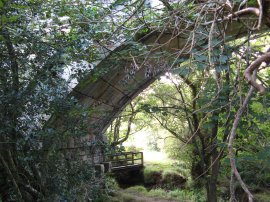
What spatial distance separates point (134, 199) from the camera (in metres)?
7.97

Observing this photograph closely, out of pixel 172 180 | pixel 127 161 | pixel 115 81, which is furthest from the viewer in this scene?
pixel 127 161

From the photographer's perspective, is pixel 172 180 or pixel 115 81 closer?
pixel 115 81

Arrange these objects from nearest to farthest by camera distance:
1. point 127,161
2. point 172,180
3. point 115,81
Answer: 1. point 115,81
2. point 172,180
3. point 127,161

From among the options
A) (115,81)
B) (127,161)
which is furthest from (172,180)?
(115,81)

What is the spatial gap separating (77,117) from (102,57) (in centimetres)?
116

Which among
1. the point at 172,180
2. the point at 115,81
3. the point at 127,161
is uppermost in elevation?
the point at 115,81

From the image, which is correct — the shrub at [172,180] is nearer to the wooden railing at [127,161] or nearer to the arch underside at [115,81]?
the wooden railing at [127,161]

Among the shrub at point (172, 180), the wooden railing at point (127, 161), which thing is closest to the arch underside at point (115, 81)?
Result: the shrub at point (172, 180)

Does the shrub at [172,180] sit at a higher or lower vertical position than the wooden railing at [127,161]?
lower

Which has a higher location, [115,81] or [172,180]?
[115,81]

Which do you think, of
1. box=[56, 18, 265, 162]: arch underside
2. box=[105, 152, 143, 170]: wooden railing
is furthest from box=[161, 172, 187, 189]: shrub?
box=[56, 18, 265, 162]: arch underside

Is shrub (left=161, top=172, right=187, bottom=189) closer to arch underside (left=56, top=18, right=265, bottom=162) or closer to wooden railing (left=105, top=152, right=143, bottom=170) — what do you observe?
wooden railing (left=105, top=152, right=143, bottom=170)

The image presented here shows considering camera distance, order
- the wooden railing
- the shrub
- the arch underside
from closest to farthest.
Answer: the arch underside, the shrub, the wooden railing

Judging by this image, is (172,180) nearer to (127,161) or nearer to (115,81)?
(127,161)
